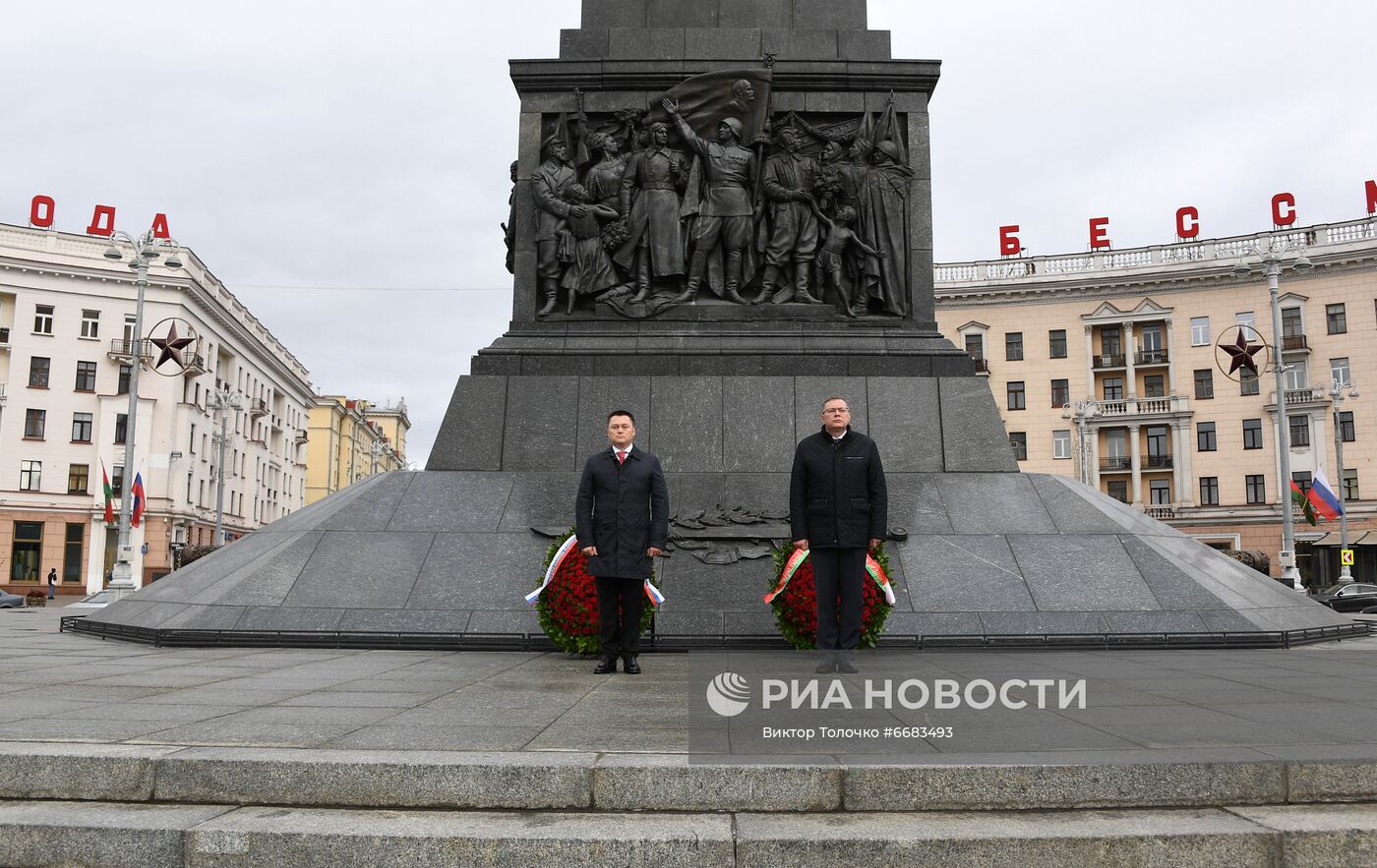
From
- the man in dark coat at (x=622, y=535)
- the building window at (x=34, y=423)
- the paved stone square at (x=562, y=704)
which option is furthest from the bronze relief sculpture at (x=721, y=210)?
the building window at (x=34, y=423)

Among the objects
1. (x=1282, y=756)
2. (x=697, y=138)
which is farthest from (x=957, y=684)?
(x=697, y=138)

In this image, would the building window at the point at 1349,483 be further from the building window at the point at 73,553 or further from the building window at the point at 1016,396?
the building window at the point at 73,553

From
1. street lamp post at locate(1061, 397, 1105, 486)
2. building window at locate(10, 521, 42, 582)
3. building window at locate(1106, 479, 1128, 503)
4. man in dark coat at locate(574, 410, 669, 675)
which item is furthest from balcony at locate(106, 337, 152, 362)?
man in dark coat at locate(574, 410, 669, 675)

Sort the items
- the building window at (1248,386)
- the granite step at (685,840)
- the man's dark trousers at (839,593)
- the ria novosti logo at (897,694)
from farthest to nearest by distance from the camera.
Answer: the building window at (1248,386) < the man's dark trousers at (839,593) < the ria novosti logo at (897,694) < the granite step at (685,840)

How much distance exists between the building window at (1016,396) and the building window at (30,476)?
54.5 metres

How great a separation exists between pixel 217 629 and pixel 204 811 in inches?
269

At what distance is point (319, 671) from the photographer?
839cm

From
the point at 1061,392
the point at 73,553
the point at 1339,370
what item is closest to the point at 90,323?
the point at 73,553

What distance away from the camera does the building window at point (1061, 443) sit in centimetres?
6188

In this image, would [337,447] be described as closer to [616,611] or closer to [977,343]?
[977,343]

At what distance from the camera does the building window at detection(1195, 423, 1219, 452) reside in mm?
58750

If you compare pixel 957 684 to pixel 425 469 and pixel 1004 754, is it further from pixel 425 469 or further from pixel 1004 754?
pixel 425 469

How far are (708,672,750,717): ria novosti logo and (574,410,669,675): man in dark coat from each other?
1039 millimetres

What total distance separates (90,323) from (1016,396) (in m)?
53.1
